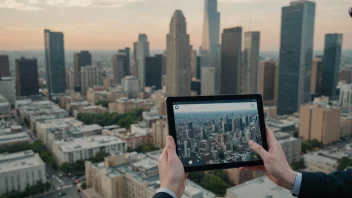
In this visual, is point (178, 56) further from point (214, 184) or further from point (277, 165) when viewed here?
point (277, 165)

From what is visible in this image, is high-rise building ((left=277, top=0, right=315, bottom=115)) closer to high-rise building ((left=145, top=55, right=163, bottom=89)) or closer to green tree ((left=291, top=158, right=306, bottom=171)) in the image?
green tree ((left=291, top=158, right=306, bottom=171))

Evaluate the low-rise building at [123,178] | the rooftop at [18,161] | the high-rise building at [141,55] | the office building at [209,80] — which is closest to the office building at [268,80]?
the office building at [209,80]

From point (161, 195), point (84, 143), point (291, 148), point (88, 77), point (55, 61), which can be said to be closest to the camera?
point (161, 195)

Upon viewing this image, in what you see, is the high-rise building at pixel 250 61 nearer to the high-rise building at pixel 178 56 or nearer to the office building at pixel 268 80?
the office building at pixel 268 80

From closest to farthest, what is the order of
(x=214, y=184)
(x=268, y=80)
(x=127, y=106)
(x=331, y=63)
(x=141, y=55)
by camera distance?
(x=214, y=184)
(x=127, y=106)
(x=331, y=63)
(x=268, y=80)
(x=141, y=55)

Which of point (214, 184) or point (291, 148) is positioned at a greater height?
point (291, 148)

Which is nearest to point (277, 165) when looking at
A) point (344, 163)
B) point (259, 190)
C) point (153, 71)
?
point (259, 190)

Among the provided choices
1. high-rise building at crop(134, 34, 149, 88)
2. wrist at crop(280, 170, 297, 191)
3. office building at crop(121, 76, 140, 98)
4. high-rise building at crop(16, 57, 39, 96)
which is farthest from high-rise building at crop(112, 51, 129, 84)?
wrist at crop(280, 170, 297, 191)
